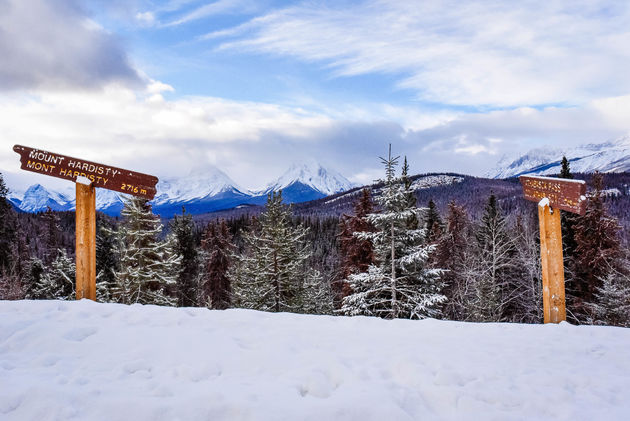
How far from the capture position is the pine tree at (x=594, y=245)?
21375 mm

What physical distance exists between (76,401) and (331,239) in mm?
80036

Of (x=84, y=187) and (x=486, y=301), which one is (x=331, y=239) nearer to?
(x=486, y=301)

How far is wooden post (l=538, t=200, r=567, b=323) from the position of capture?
7.37m

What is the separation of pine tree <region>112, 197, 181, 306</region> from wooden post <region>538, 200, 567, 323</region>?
1703 centimetres

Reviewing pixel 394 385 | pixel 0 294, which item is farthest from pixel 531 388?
pixel 0 294

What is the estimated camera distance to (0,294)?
68.9 ft

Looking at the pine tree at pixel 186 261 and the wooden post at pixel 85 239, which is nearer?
the wooden post at pixel 85 239

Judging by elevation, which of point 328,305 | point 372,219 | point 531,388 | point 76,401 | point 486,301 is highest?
point 372,219

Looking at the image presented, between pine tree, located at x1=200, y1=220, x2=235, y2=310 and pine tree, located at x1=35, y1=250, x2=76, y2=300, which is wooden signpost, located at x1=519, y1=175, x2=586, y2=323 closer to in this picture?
pine tree, located at x1=35, y1=250, x2=76, y2=300

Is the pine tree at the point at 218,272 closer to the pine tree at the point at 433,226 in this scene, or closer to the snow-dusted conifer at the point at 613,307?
the pine tree at the point at 433,226

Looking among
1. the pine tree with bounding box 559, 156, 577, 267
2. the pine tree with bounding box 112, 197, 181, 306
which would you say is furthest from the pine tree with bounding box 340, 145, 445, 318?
the pine tree with bounding box 559, 156, 577, 267

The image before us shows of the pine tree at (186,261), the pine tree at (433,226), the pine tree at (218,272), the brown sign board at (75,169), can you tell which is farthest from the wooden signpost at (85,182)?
the pine tree at (433,226)

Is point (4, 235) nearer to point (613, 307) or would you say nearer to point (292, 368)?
point (292, 368)

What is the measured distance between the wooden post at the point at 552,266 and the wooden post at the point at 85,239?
9.08 meters
